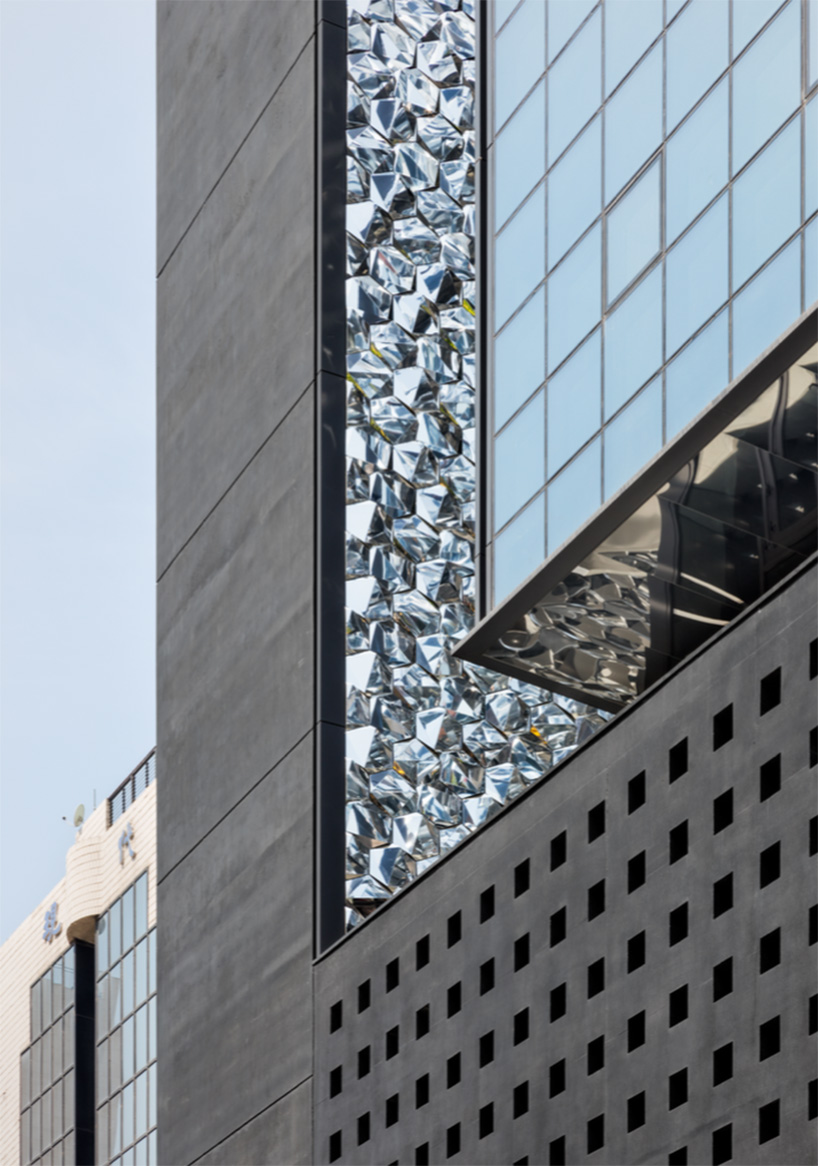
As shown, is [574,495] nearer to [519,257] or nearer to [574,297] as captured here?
[574,297]

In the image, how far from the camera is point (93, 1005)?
58.4m

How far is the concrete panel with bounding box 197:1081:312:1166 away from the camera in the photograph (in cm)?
3469

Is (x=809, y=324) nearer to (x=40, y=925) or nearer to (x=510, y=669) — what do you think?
(x=510, y=669)

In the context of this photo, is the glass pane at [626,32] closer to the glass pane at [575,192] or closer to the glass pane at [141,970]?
the glass pane at [575,192]

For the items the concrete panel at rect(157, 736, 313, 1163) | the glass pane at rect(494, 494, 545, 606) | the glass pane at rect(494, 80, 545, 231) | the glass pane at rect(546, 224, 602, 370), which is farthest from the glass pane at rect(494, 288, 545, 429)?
the concrete panel at rect(157, 736, 313, 1163)

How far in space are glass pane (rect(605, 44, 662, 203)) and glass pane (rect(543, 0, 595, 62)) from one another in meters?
1.92

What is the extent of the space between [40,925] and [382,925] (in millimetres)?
31232

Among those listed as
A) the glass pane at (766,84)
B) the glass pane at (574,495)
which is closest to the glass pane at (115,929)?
the glass pane at (574,495)

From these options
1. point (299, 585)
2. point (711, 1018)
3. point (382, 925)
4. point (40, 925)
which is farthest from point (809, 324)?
point (40, 925)

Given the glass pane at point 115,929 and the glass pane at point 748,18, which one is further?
the glass pane at point 115,929

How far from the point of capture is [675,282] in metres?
28.4

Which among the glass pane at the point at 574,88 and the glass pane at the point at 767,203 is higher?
the glass pane at the point at 574,88

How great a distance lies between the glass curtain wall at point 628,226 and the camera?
88.1ft

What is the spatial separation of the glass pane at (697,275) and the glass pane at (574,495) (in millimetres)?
2221
